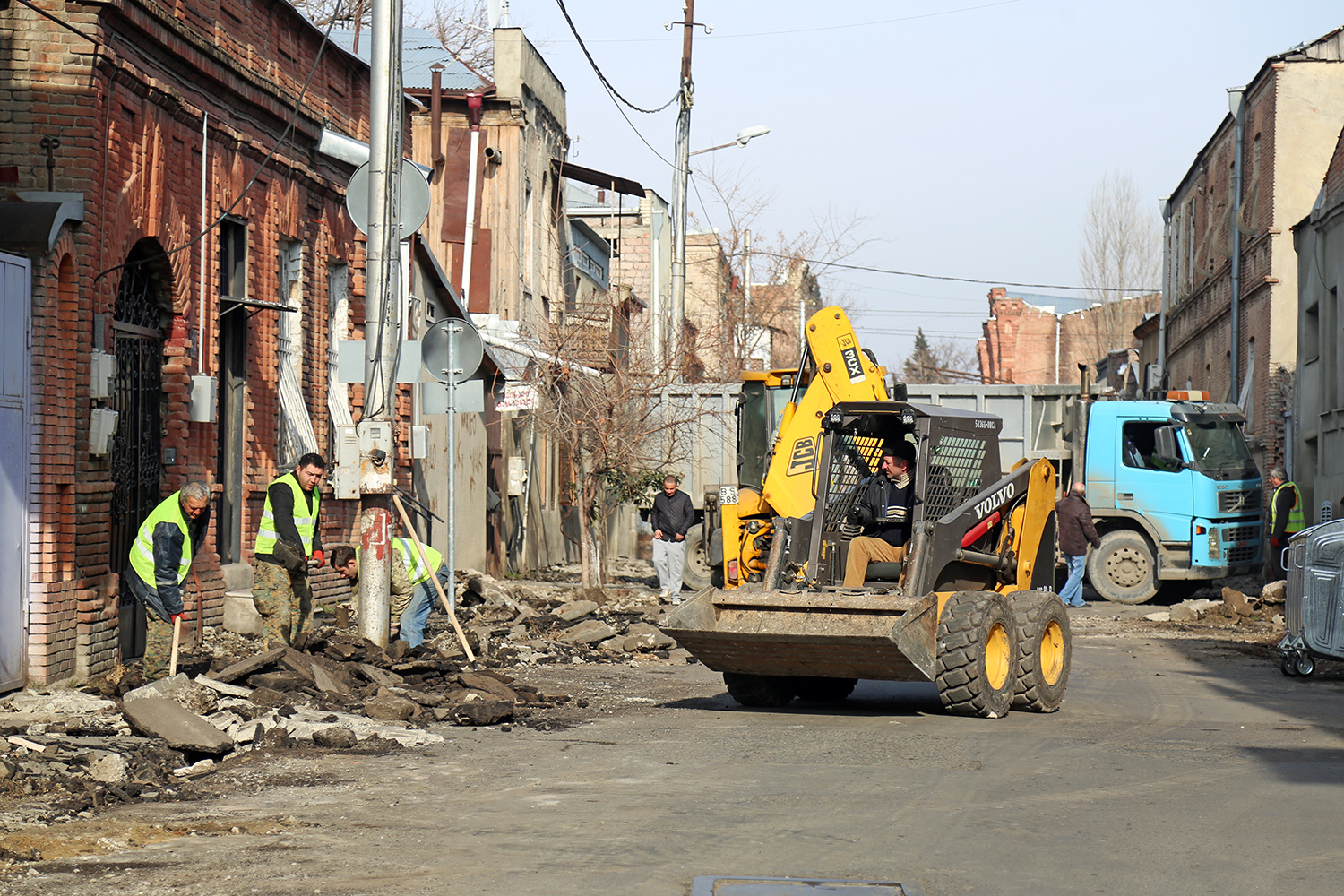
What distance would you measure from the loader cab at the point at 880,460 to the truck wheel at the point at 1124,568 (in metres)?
10.4

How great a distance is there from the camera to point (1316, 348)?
83.1 feet

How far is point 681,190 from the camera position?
26.4 meters

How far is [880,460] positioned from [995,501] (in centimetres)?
105

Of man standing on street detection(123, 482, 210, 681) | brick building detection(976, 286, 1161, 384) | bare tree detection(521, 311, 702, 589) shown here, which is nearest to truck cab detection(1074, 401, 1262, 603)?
bare tree detection(521, 311, 702, 589)

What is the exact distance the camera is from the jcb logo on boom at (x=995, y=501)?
11430mm

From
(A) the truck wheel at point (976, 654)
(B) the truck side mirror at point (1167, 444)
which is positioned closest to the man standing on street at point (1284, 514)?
(B) the truck side mirror at point (1167, 444)

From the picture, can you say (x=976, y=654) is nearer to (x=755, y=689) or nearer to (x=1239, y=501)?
(x=755, y=689)

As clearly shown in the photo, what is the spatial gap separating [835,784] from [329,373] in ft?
35.9

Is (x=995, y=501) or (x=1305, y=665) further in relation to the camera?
(x=1305, y=665)

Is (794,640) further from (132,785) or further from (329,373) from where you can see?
(329,373)

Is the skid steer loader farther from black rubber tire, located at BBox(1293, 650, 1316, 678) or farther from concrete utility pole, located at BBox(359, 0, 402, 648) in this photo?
concrete utility pole, located at BBox(359, 0, 402, 648)

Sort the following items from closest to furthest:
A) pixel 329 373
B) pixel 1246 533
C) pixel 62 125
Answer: pixel 62 125
pixel 329 373
pixel 1246 533

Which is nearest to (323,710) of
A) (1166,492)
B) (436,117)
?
(1166,492)

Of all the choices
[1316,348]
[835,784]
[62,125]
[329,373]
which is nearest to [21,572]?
[62,125]
